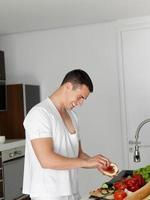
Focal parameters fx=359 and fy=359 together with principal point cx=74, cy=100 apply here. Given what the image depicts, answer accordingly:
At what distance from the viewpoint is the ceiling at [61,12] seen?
322 centimetres

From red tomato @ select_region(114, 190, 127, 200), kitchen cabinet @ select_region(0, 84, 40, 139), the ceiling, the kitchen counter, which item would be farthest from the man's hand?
kitchen cabinet @ select_region(0, 84, 40, 139)

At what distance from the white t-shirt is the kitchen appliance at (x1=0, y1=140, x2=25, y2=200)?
181cm

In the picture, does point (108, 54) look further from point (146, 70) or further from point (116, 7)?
point (116, 7)

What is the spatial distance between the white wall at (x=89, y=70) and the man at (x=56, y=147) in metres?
2.01

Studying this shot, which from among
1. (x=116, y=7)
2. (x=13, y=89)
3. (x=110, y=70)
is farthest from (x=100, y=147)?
(x=116, y=7)

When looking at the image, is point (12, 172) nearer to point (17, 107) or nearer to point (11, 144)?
point (11, 144)

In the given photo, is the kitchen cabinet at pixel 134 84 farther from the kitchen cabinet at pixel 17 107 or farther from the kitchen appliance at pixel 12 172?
the kitchen appliance at pixel 12 172

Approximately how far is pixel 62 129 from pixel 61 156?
18 cm

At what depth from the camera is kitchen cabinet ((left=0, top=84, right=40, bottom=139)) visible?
13.6ft

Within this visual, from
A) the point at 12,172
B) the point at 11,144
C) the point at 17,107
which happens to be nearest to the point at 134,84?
the point at 17,107

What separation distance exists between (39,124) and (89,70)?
2331mm

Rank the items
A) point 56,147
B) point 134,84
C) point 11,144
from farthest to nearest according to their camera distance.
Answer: point 134,84 → point 11,144 → point 56,147

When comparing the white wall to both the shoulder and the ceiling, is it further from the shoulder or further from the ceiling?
the shoulder

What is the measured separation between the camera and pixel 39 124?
1.86m
